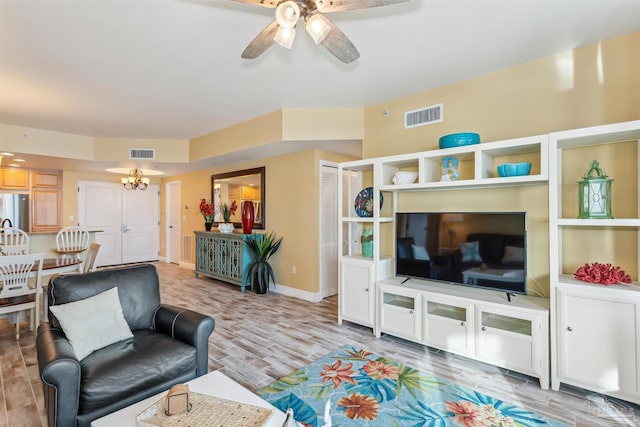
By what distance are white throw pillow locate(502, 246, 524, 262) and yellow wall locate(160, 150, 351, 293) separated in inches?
103

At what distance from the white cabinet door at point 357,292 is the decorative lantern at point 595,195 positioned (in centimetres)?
190

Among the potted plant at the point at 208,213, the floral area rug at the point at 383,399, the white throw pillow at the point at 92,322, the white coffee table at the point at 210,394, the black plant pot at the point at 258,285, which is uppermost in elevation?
the potted plant at the point at 208,213

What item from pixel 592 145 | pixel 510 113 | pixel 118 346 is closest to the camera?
pixel 118 346

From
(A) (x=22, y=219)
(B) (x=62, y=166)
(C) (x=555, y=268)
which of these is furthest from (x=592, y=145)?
(A) (x=22, y=219)

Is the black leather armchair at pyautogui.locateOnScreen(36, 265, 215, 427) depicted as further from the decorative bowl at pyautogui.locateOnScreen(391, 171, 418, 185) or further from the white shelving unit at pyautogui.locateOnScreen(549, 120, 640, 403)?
the white shelving unit at pyautogui.locateOnScreen(549, 120, 640, 403)

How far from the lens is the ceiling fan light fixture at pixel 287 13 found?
1669mm

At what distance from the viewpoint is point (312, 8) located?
1806mm

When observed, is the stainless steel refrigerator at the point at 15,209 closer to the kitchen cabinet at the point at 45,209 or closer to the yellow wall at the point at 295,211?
the kitchen cabinet at the point at 45,209

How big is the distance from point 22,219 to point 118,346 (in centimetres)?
647

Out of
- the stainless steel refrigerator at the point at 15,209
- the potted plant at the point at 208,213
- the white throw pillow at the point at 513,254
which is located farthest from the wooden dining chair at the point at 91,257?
the white throw pillow at the point at 513,254

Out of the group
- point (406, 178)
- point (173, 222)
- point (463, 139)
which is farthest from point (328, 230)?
point (173, 222)

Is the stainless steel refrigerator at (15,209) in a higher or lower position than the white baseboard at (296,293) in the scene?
higher

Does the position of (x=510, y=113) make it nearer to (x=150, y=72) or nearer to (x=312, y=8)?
(x=312, y=8)

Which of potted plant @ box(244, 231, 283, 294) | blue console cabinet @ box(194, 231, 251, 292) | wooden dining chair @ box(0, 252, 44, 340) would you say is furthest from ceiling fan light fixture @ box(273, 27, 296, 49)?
blue console cabinet @ box(194, 231, 251, 292)
